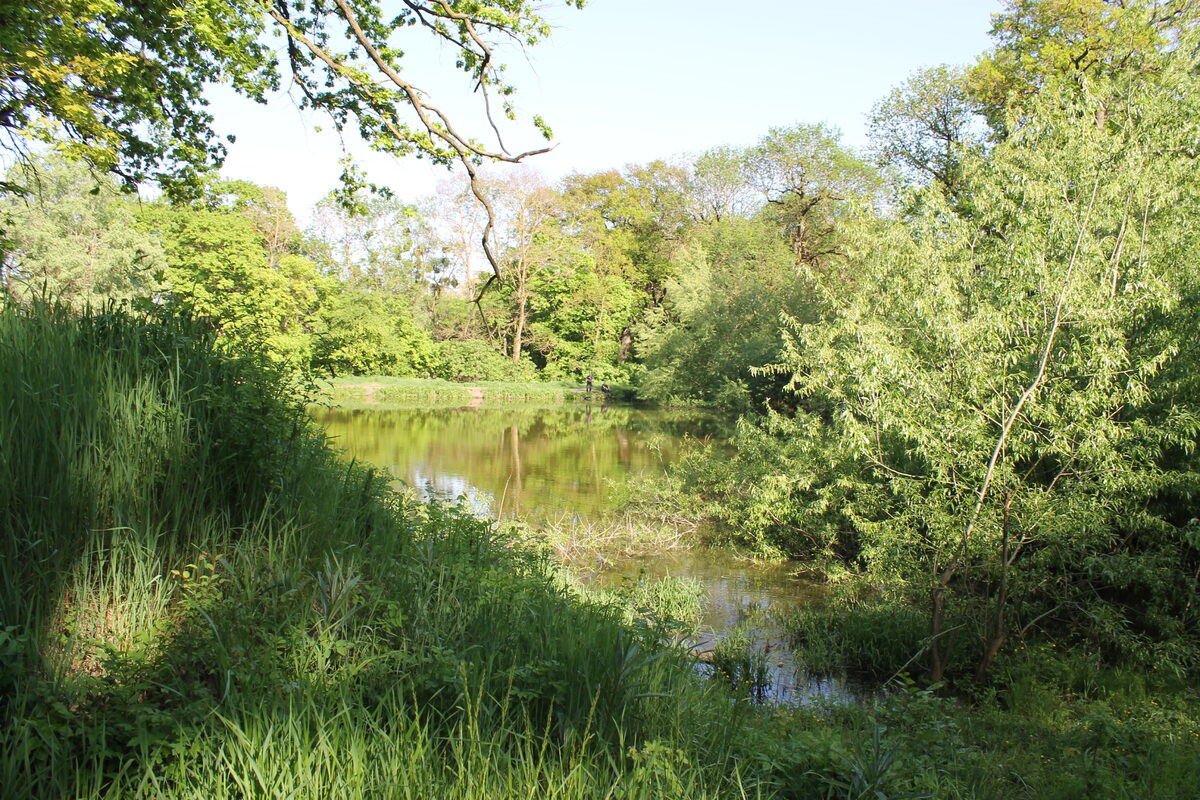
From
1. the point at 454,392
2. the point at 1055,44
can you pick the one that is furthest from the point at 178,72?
the point at 454,392

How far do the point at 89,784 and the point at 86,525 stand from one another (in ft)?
4.13

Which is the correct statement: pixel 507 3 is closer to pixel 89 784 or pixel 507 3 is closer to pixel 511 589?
pixel 511 589

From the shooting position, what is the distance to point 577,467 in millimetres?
19516

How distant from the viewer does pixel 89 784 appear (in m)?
2.32

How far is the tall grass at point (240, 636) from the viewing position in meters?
2.43

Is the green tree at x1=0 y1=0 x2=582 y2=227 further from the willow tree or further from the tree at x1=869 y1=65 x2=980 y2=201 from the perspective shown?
the tree at x1=869 y1=65 x2=980 y2=201

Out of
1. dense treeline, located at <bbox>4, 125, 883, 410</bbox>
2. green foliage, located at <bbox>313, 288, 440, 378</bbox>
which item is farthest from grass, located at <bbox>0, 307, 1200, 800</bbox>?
green foliage, located at <bbox>313, 288, 440, 378</bbox>

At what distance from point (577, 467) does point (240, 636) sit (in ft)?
54.2

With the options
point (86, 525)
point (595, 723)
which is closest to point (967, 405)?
point (595, 723)

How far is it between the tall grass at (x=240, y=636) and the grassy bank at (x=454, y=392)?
108ft

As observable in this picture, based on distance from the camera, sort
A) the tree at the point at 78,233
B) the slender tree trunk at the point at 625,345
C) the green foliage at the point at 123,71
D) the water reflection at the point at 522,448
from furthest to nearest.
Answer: the slender tree trunk at the point at 625,345 → the tree at the point at 78,233 → the water reflection at the point at 522,448 → the green foliage at the point at 123,71

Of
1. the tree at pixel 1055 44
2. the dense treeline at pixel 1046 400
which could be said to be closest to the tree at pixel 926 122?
the tree at pixel 1055 44

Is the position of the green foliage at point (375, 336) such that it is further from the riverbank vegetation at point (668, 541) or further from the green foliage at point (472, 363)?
the riverbank vegetation at point (668, 541)

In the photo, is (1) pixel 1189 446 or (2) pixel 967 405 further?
(2) pixel 967 405
